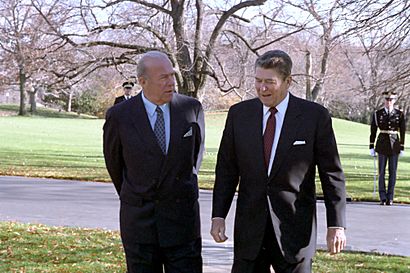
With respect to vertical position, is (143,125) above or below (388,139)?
below

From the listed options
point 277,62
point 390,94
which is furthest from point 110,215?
point 277,62

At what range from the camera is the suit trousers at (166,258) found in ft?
15.6

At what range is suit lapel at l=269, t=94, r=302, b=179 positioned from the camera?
4.40 metres

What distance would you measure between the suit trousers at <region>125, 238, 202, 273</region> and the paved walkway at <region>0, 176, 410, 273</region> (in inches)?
116

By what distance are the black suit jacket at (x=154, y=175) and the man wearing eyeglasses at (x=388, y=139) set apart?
1007 cm

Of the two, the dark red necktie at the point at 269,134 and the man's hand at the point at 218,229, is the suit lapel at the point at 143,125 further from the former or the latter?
the dark red necktie at the point at 269,134

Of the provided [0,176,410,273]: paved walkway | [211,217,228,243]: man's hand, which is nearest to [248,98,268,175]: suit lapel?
[211,217,228,243]: man's hand

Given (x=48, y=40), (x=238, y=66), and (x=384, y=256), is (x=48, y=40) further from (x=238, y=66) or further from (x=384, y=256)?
(x=384, y=256)

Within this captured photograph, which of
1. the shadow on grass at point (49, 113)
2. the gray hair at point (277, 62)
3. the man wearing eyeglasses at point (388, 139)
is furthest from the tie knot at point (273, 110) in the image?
the shadow on grass at point (49, 113)

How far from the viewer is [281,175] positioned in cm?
438

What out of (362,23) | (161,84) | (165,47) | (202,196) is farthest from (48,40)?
(161,84)

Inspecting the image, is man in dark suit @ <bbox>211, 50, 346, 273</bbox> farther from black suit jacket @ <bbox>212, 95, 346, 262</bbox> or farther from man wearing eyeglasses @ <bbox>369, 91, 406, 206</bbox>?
man wearing eyeglasses @ <bbox>369, 91, 406, 206</bbox>

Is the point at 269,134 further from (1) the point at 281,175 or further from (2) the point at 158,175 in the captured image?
(2) the point at 158,175

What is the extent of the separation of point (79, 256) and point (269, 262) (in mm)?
4175
